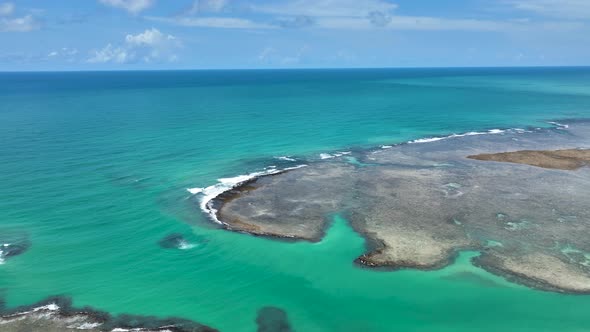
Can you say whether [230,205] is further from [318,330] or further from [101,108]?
[101,108]

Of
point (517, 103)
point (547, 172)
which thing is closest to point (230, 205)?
point (547, 172)

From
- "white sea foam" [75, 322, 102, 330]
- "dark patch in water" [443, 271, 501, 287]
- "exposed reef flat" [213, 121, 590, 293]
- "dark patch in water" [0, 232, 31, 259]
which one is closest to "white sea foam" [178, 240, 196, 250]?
"exposed reef flat" [213, 121, 590, 293]

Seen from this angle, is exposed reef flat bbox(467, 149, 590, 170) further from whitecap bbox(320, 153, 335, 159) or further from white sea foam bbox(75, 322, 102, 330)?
white sea foam bbox(75, 322, 102, 330)

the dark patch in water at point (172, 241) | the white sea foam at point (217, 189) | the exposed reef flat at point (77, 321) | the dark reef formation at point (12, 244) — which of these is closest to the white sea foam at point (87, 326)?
the exposed reef flat at point (77, 321)

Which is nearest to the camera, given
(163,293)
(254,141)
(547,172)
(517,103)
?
(163,293)

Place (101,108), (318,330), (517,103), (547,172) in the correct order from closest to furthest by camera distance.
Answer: (318,330) < (547,172) < (101,108) < (517,103)

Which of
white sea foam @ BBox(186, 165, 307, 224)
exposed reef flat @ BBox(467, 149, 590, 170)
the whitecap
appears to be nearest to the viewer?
white sea foam @ BBox(186, 165, 307, 224)
